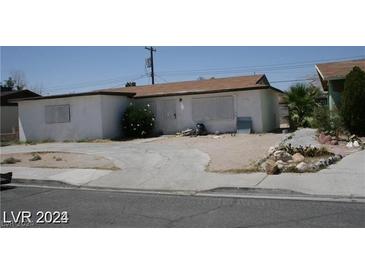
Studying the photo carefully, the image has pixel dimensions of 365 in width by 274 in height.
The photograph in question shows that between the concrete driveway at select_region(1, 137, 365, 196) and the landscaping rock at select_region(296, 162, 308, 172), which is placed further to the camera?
the landscaping rock at select_region(296, 162, 308, 172)

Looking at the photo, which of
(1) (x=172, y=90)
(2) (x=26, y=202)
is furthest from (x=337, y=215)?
(1) (x=172, y=90)

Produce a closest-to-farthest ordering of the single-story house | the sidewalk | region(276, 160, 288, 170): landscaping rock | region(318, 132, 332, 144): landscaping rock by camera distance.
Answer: the sidewalk < region(276, 160, 288, 170): landscaping rock < region(318, 132, 332, 144): landscaping rock < the single-story house

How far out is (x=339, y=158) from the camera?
1092 centimetres

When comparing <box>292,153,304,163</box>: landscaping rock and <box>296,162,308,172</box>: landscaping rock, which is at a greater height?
<box>292,153,304,163</box>: landscaping rock

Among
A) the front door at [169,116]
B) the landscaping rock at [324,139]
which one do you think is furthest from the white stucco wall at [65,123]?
the landscaping rock at [324,139]

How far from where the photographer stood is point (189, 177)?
10.1 meters

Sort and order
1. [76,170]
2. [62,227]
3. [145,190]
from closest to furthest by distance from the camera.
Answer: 1. [62,227]
2. [145,190]
3. [76,170]

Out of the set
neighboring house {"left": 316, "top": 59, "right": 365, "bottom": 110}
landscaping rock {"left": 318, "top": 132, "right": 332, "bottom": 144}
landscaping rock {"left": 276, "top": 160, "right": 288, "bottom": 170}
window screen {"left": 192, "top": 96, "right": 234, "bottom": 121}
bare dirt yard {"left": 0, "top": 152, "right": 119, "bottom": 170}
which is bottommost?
bare dirt yard {"left": 0, "top": 152, "right": 119, "bottom": 170}

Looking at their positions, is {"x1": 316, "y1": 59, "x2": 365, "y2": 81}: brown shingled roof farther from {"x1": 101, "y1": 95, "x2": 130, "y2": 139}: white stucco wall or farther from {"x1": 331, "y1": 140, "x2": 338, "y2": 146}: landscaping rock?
{"x1": 101, "y1": 95, "x2": 130, "y2": 139}: white stucco wall

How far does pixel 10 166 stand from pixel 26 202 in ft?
17.8

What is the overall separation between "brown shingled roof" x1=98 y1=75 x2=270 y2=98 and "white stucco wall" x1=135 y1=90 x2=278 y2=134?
32 cm

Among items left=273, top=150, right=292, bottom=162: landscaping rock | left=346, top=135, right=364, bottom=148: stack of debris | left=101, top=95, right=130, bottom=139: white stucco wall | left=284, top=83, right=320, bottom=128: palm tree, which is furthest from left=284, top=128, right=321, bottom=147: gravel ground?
left=101, top=95, right=130, bottom=139: white stucco wall

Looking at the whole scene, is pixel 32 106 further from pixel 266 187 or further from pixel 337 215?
pixel 337 215

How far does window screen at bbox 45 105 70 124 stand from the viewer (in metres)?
22.5
